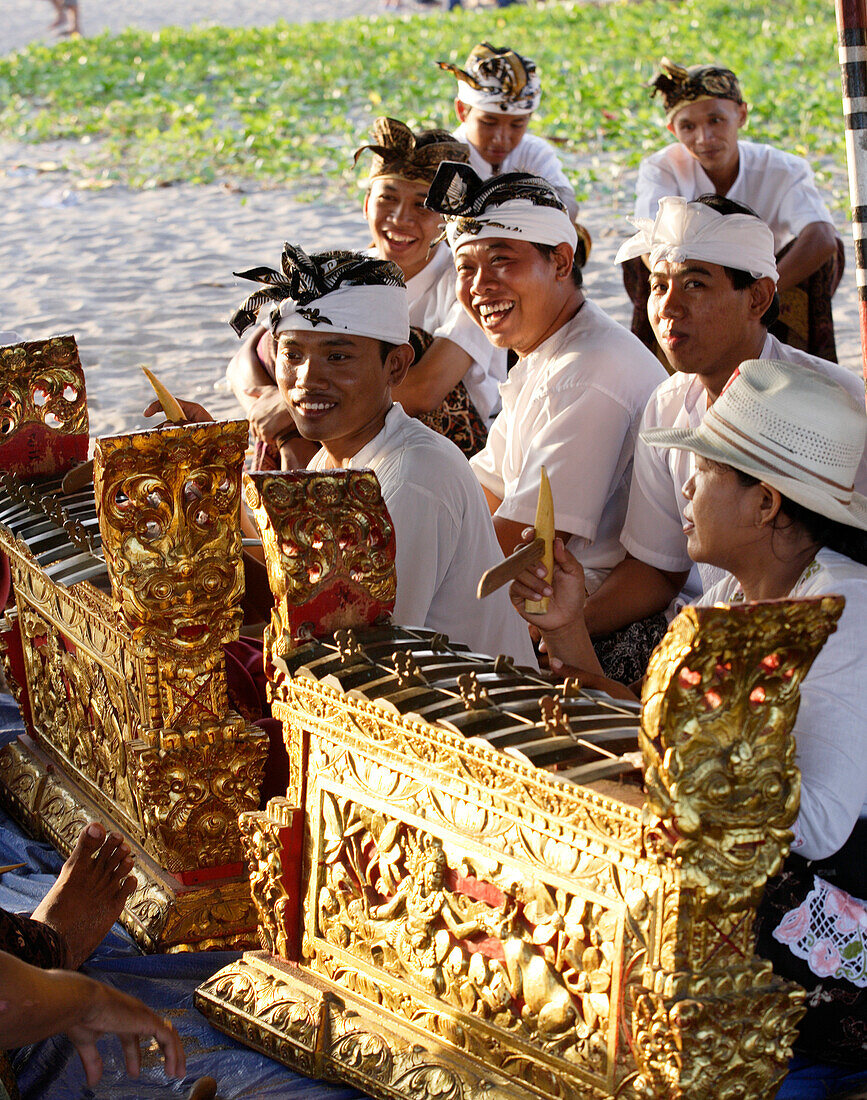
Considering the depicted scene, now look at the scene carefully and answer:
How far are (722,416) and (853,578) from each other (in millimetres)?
303

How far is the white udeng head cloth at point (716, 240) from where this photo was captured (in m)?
3.07

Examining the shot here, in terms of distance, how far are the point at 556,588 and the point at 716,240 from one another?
1236 mm

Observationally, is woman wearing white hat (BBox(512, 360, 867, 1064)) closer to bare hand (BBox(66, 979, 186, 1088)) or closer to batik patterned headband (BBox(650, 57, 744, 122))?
bare hand (BBox(66, 979, 186, 1088))

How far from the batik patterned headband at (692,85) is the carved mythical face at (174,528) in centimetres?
355

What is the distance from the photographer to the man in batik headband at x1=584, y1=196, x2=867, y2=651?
3.07 metres

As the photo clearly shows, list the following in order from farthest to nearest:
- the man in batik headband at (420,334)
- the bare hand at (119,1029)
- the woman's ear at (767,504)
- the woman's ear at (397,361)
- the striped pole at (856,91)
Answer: the man in batik headband at (420,334) → the woman's ear at (397,361) → the striped pole at (856,91) → the woman's ear at (767,504) → the bare hand at (119,1029)

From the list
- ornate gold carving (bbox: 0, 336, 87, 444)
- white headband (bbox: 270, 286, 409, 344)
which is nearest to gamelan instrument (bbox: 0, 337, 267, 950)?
ornate gold carving (bbox: 0, 336, 87, 444)

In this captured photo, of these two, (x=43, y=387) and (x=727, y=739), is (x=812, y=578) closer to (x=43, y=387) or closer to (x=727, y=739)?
(x=727, y=739)

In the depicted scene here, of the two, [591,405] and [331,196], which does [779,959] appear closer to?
[591,405]

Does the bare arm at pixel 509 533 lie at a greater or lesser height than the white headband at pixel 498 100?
lesser

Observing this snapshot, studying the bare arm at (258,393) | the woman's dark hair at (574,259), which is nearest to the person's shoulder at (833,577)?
the woman's dark hair at (574,259)

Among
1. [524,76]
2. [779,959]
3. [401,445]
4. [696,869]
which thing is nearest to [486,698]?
[696,869]

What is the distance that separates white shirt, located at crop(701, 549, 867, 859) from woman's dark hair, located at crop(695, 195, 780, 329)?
1.41m

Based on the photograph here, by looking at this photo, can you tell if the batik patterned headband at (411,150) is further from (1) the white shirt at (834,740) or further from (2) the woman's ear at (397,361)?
(1) the white shirt at (834,740)
